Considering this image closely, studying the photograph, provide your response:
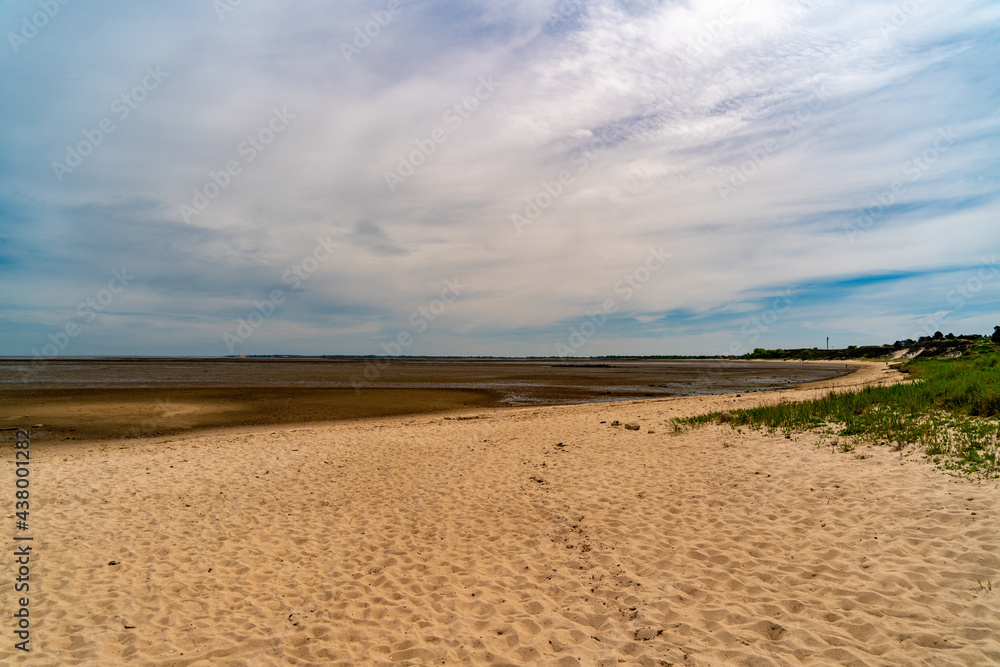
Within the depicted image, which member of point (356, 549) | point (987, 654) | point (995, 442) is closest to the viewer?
point (987, 654)

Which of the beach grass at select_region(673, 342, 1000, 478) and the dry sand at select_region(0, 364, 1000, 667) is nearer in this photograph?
the dry sand at select_region(0, 364, 1000, 667)

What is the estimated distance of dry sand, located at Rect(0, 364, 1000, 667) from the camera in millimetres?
5137

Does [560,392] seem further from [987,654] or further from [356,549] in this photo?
[987,654]

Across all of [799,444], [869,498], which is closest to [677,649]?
[869,498]

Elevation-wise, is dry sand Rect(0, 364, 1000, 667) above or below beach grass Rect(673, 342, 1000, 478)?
below

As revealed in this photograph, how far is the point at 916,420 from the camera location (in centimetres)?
1245

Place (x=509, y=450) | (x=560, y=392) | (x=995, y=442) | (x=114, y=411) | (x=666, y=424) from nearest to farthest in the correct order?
1. (x=995, y=442)
2. (x=509, y=450)
3. (x=666, y=424)
4. (x=114, y=411)
5. (x=560, y=392)

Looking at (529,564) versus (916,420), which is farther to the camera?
(916,420)

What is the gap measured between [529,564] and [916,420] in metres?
12.1

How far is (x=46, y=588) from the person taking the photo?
650 centimetres

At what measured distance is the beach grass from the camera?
9414 millimetres

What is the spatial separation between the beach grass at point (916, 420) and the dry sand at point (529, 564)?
0.84 metres

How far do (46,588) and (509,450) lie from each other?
10745mm

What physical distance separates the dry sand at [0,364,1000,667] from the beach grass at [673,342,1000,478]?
84cm
